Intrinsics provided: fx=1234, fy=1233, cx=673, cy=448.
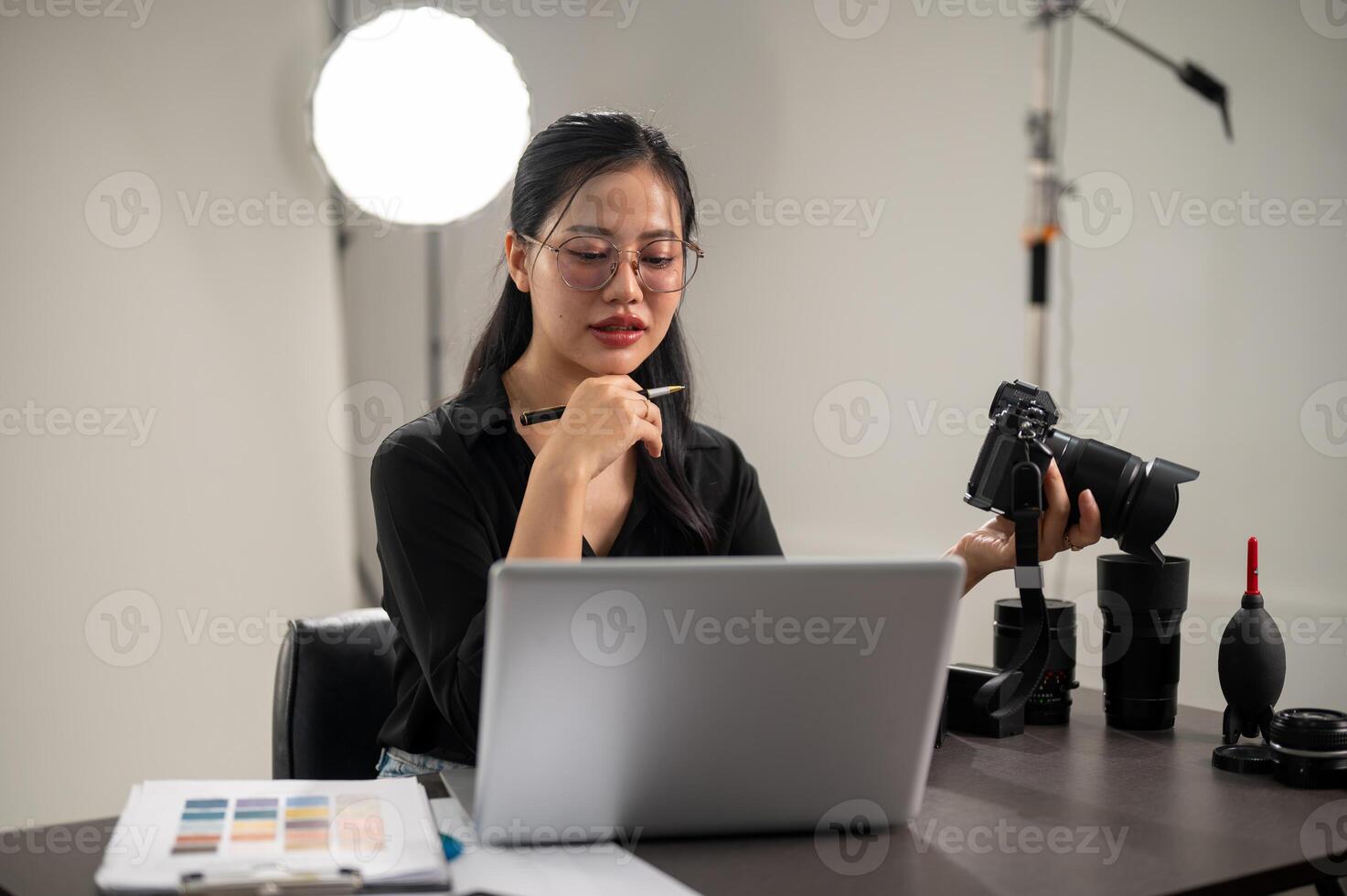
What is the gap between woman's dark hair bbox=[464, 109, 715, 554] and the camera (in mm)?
1543

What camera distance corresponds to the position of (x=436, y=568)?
137 cm

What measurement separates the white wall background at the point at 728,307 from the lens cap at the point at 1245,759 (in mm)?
707

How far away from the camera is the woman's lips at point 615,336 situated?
152 cm

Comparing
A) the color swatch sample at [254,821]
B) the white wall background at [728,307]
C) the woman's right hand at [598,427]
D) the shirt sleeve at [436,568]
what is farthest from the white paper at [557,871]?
the white wall background at [728,307]

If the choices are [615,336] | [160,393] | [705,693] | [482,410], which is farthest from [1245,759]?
[160,393]

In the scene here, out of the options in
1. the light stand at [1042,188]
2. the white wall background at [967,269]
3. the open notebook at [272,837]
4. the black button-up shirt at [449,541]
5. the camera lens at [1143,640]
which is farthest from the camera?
the light stand at [1042,188]

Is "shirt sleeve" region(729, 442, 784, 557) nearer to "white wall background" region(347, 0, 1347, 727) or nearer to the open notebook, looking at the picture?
"white wall background" region(347, 0, 1347, 727)

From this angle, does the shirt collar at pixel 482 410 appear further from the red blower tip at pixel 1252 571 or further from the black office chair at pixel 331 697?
the red blower tip at pixel 1252 571

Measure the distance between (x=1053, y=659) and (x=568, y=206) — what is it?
798 millimetres

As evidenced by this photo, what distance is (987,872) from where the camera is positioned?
96 cm

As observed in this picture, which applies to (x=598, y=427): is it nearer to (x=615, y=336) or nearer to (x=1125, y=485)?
(x=615, y=336)

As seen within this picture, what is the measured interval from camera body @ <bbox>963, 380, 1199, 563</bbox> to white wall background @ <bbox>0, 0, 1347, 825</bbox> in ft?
2.24

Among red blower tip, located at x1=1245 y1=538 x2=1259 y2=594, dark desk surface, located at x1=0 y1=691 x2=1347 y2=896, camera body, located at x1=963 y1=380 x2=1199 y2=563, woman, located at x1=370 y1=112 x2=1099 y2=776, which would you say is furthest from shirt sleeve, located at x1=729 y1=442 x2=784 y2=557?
red blower tip, located at x1=1245 y1=538 x2=1259 y2=594

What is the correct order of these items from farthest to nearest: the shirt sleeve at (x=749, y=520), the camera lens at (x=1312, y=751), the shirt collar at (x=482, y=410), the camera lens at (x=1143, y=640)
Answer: the shirt sleeve at (x=749, y=520) < the shirt collar at (x=482, y=410) < the camera lens at (x=1143, y=640) < the camera lens at (x=1312, y=751)
